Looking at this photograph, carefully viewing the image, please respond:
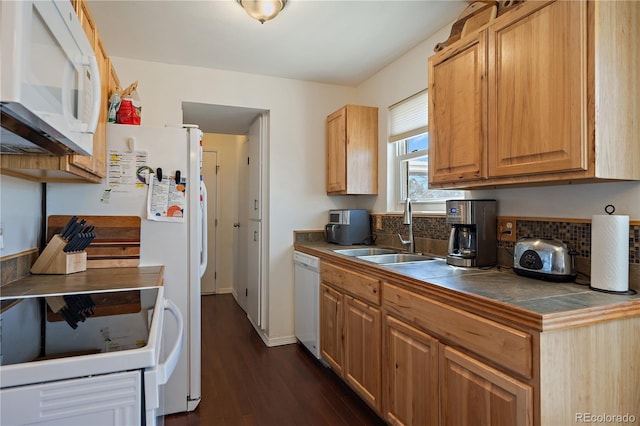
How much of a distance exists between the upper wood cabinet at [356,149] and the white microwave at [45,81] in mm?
2127

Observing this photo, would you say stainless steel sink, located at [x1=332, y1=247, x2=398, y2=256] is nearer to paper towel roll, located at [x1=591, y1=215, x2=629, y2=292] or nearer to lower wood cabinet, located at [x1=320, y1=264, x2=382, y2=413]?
lower wood cabinet, located at [x1=320, y1=264, x2=382, y2=413]

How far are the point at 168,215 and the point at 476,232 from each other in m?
1.81

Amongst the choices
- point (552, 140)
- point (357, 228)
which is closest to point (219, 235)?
point (357, 228)

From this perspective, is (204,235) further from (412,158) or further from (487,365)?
(487,365)

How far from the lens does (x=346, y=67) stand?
10.3 feet

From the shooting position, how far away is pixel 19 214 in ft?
5.64

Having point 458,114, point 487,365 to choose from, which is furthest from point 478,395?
point 458,114

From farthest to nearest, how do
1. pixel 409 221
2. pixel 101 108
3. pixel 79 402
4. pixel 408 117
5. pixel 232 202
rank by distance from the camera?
pixel 232 202 → pixel 408 117 → pixel 409 221 → pixel 101 108 → pixel 79 402

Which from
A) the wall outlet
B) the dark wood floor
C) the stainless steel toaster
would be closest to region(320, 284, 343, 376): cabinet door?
the dark wood floor

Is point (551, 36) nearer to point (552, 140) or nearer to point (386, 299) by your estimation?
point (552, 140)

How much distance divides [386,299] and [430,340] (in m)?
0.38

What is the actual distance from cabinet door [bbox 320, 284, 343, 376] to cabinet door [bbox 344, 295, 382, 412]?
3.8 inches

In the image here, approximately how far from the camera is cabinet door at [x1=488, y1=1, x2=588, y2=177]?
4.32 feet

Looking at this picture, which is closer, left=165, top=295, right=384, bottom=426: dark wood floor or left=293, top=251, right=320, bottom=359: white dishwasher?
left=165, top=295, right=384, bottom=426: dark wood floor
